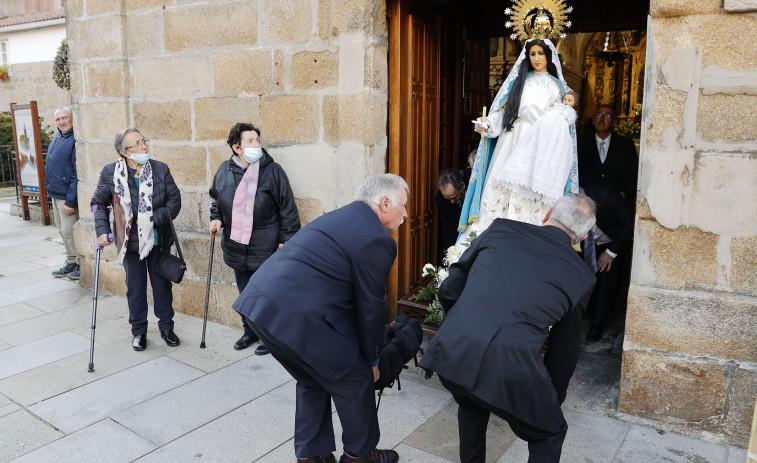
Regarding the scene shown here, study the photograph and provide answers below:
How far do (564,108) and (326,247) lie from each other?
222cm

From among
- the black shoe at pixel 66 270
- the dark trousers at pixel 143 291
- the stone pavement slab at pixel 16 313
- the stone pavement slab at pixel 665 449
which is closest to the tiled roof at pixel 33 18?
the black shoe at pixel 66 270

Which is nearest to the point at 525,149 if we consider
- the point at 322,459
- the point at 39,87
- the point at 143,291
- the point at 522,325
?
the point at 522,325

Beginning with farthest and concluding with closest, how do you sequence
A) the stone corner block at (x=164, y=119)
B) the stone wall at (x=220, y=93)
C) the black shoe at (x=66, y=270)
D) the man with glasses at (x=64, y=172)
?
1. the black shoe at (x=66, y=270)
2. the man with glasses at (x=64, y=172)
3. the stone corner block at (x=164, y=119)
4. the stone wall at (x=220, y=93)

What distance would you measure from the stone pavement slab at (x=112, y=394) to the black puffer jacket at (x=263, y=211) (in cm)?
93

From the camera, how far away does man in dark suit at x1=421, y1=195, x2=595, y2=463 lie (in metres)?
2.30

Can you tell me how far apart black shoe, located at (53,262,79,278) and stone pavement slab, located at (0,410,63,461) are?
3.55m

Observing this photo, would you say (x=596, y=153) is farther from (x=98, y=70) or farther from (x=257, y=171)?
(x=98, y=70)

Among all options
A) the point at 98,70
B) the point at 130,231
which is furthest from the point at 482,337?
the point at 98,70

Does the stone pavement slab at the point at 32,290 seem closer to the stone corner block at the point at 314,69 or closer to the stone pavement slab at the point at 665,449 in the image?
the stone corner block at the point at 314,69

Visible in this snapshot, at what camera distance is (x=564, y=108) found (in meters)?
4.00

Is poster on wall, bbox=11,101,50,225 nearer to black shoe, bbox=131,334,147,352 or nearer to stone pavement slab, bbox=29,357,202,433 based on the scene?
black shoe, bbox=131,334,147,352

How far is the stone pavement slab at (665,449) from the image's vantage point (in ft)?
10.4

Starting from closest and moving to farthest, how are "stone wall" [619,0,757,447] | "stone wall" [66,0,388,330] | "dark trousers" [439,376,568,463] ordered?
"dark trousers" [439,376,568,463]
"stone wall" [619,0,757,447]
"stone wall" [66,0,388,330]

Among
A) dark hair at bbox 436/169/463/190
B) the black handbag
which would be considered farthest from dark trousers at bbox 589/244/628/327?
the black handbag
